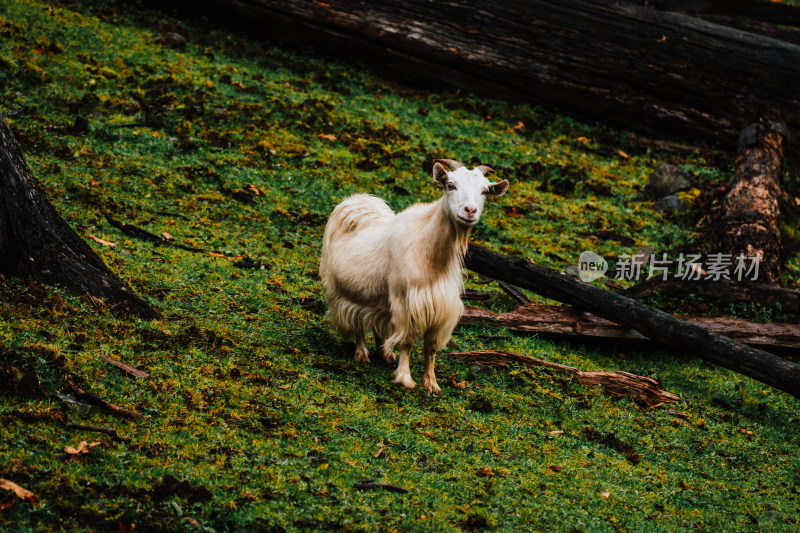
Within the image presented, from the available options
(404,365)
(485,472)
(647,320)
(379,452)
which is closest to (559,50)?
(647,320)

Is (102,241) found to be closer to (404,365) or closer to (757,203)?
(404,365)

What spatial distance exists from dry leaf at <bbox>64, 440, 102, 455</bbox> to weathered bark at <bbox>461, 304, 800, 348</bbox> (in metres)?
5.51

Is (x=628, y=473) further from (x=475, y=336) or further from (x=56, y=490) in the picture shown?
(x=56, y=490)

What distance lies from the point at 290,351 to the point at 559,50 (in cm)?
1211

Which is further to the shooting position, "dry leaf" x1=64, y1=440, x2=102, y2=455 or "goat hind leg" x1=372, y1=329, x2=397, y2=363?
"goat hind leg" x1=372, y1=329, x2=397, y2=363

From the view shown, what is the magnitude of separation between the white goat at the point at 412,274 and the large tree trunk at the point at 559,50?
10040mm

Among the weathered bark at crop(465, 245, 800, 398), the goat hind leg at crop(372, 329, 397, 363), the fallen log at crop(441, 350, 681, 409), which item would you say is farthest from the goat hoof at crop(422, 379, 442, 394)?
the weathered bark at crop(465, 245, 800, 398)

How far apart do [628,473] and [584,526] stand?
4.17 ft

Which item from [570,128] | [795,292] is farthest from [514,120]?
[795,292]

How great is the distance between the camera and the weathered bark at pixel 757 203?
1113cm

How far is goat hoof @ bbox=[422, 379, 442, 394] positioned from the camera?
733 cm

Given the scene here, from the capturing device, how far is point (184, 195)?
36.7 feet

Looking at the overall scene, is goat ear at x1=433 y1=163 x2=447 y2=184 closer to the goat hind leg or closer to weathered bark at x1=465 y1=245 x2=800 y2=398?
the goat hind leg

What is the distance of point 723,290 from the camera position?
10.4 meters
